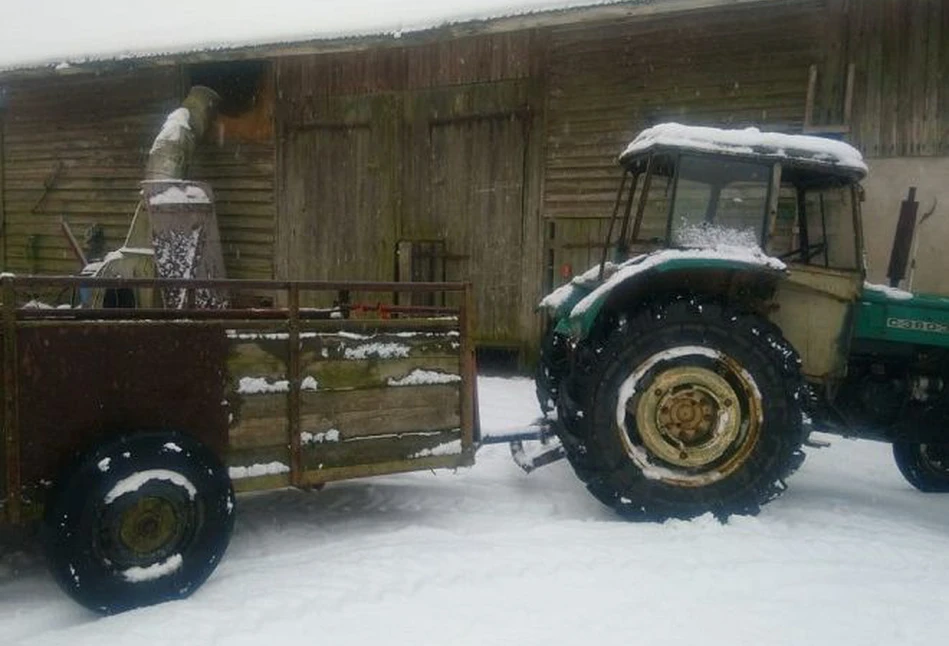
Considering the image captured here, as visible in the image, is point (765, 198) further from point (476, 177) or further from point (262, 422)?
point (476, 177)

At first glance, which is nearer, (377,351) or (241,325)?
(241,325)

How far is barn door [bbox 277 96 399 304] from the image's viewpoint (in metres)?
10.2

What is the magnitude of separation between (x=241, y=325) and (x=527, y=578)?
163 centimetres

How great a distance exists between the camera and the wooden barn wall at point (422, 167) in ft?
30.7

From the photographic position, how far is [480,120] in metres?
9.52

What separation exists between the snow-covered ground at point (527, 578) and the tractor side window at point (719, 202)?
1.57m

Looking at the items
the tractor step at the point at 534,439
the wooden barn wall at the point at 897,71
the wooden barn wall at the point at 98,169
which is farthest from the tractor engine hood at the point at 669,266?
the wooden barn wall at the point at 98,169

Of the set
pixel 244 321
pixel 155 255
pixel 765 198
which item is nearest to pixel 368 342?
pixel 244 321

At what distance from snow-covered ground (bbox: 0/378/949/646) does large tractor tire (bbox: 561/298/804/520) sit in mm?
180

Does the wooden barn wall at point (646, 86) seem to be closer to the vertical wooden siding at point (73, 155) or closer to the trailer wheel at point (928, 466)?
the trailer wheel at point (928, 466)

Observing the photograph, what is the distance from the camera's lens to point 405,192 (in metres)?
10.1

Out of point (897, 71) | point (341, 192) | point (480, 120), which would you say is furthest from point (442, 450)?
point (341, 192)

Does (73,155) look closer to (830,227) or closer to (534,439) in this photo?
(534,439)

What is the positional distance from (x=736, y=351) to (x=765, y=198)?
93 cm
